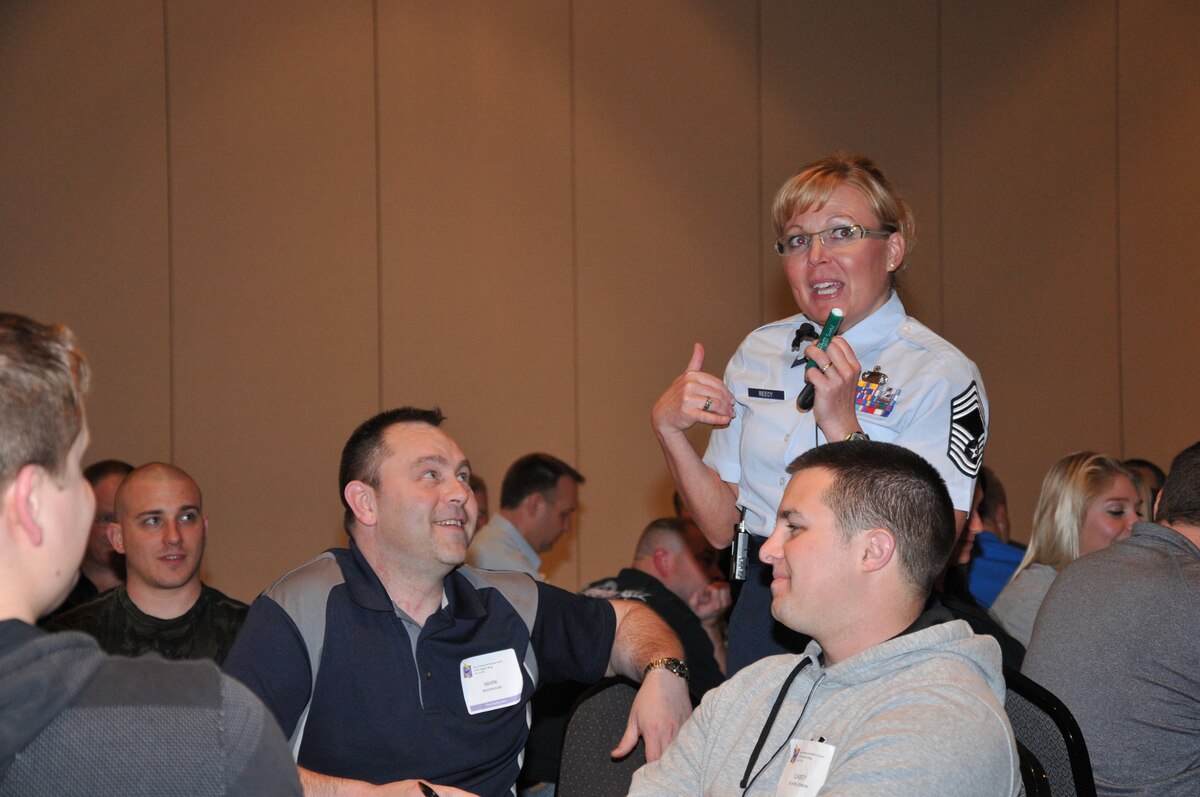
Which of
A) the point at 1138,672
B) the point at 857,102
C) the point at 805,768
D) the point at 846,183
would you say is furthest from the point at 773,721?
the point at 857,102

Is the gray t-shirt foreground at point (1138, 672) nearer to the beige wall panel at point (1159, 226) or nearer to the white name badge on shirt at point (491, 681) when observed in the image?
the white name badge on shirt at point (491, 681)

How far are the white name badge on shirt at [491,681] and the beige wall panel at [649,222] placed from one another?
4.00 m

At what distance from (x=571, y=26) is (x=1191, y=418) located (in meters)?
4.40

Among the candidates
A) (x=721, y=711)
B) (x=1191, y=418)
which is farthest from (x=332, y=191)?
(x=1191, y=418)

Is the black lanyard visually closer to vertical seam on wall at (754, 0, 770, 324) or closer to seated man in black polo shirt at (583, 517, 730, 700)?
seated man in black polo shirt at (583, 517, 730, 700)

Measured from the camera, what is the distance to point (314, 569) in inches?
94.7

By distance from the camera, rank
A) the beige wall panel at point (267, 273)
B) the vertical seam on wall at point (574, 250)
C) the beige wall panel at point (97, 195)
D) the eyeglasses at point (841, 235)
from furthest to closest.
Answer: the vertical seam on wall at point (574, 250), the beige wall panel at point (267, 273), the beige wall panel at point (97, 195), the eyeglasses at point (841, 235)

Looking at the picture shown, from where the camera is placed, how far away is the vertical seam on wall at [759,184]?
6.75m

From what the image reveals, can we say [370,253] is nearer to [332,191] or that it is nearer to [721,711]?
[332,191]

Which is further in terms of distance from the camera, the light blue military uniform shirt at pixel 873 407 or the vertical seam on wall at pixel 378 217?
the vertical seam on wall at pixel 378 217

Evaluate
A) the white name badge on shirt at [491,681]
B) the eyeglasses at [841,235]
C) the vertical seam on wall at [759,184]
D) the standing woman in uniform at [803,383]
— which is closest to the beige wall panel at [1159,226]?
the vertical seam on wall at [759,184]

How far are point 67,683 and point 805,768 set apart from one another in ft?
3.52

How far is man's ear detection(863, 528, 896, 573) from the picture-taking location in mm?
1772

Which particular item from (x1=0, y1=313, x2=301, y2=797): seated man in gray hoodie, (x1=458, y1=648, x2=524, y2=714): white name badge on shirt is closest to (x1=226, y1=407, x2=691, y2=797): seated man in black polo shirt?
(x1=458, y1=648, x2=524, y2=714): white name badge on shirt
